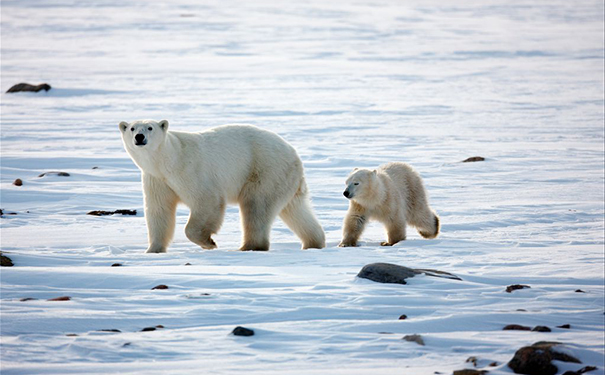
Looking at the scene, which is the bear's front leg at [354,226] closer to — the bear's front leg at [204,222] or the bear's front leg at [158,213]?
the bear's front leg at [204,222]

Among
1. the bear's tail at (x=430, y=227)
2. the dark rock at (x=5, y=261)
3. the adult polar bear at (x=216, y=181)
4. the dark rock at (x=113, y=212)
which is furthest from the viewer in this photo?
the dark rock at (x=113, y=212)

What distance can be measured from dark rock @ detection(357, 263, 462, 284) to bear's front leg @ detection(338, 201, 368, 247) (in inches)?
76.6

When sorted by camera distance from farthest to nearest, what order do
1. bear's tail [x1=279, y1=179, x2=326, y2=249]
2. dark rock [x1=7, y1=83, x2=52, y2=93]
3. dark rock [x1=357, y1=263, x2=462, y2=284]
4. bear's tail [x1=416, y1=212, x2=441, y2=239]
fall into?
dark rock [x1=7, y1=83, x2=52, y2=93], bear's tail [x1=416, y1=212, x2=441, y2=239], bear's tail [x1=279, y1=179, x2=326, y2=249], dark rock [x1=357, y1=263, x2=462, y2=284]

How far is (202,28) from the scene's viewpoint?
35.7 metres

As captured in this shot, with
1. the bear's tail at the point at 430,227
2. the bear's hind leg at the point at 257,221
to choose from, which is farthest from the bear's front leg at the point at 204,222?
the bear's tail at the point at 430,227

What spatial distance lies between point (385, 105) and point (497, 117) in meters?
2.70

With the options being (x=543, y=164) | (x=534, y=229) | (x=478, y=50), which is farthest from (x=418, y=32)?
(x=534, y=229)

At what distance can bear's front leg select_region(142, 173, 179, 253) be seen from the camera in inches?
252

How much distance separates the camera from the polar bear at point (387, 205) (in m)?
6.84

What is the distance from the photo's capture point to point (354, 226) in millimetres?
6879

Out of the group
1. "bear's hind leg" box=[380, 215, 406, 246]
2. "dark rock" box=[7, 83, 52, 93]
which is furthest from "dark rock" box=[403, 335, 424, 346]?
"dark rock" box=[7, 83, 52, 93]

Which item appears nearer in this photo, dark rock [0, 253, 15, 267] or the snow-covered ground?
the snow-covered ground

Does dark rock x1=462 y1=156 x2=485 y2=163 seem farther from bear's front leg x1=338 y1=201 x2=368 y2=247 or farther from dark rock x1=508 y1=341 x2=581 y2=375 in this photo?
dark rock x1=508 y1=341 x2=581 y2=375

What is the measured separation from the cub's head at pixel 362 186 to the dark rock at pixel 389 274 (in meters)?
1.94
